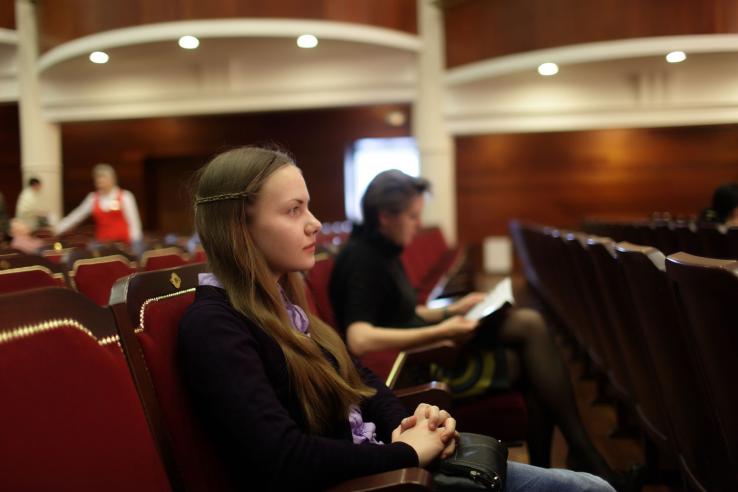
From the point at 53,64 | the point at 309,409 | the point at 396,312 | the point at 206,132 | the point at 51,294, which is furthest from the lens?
the point at 206,132

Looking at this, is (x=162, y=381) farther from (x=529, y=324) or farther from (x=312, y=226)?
(x=529, y=324)

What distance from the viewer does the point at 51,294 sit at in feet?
3.20

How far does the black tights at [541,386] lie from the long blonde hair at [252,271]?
1.12 meters

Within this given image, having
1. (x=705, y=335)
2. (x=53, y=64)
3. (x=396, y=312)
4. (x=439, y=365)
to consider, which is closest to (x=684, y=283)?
(x=705, y=335)

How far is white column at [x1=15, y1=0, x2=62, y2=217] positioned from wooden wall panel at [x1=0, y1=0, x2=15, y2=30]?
58 millimetres

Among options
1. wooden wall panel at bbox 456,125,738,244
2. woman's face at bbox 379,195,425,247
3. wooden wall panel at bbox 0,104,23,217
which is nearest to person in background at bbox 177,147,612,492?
woman's face at bbox 379,195,425,247

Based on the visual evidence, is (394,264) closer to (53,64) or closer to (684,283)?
(684,283)

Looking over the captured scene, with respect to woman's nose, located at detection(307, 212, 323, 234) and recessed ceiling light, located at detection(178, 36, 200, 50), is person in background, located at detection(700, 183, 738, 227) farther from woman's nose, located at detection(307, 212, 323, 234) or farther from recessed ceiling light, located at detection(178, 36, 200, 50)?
recessed ceiling light, located at detection(178, 36, 200, 50)

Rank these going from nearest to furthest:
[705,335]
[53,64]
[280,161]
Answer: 1. [705,335]
2. [280,161]
3. [53,64]

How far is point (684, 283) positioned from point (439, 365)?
1211 millimetres

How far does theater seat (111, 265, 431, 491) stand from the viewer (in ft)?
3.62

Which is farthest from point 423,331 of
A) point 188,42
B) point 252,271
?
point 188,42

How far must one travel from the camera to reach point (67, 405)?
3.02 ft

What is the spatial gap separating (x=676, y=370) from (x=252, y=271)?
0.89 meters
